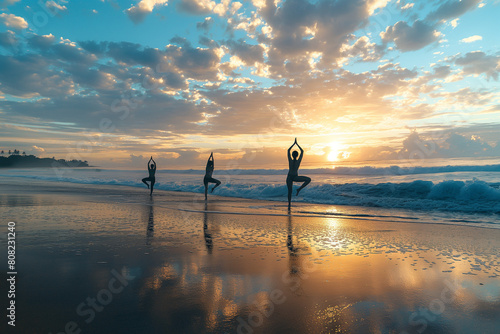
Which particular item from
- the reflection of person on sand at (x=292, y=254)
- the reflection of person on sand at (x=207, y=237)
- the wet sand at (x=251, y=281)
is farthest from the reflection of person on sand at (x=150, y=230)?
the reflection of person on sand at (x=292, y=254)

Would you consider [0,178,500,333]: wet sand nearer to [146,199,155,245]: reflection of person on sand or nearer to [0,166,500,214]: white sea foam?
[146,199,155,245]: reflection of person on sand

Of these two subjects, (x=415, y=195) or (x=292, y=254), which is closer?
(x=292, y=254)

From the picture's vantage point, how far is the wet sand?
353 centimetres

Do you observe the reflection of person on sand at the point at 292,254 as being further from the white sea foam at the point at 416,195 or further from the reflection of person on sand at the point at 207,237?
the white sea foam at the point at 416,195

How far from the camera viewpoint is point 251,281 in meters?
4.93

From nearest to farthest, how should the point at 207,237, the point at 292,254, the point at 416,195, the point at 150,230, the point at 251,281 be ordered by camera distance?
1. the point at 251,281
2. the point at 292,254
3. the point at 207,237
4. the point at 150,230
5. the point at 416,195

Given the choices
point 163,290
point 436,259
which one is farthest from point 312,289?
point 436,259

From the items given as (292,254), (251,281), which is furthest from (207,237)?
(251,281)

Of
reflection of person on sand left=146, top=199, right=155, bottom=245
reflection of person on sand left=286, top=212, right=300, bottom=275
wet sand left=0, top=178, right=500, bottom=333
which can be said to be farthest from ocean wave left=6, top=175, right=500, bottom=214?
reflection of person on sand left=146, top=199, right=155, bottom=245

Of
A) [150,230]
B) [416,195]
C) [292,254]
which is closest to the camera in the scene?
[292,254]

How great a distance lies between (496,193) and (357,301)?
1651cm

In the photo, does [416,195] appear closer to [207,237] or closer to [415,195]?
[415,195]

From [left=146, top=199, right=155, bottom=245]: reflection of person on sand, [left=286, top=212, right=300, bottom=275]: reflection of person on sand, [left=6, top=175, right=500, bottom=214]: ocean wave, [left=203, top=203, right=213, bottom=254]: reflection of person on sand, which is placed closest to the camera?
[left=286, top=212, right=300, bottom=275]: reflection of person on sand

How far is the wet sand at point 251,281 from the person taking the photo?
3.53 metres
